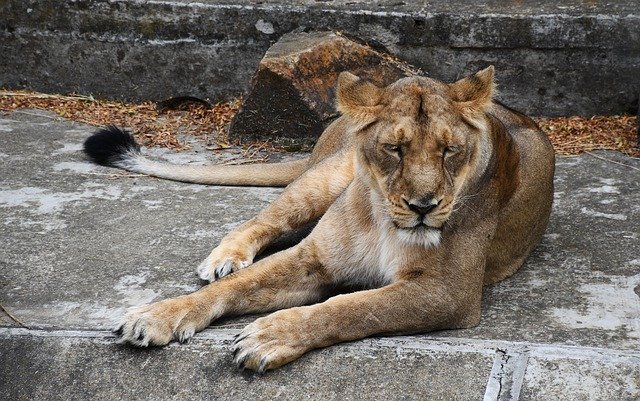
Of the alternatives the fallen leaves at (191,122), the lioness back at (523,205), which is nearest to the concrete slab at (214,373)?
the lioness back at (523,205)

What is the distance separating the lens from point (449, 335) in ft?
10.7

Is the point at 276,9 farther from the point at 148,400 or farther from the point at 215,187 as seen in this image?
the point at 148,400

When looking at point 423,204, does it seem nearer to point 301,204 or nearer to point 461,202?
point 461,202

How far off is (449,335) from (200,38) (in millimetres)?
3160

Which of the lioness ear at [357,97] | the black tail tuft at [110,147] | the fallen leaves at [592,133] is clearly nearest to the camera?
the lioness ear at [357,97]

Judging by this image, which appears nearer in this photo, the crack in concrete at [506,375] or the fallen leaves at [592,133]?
the crack in concrete at [506,375]

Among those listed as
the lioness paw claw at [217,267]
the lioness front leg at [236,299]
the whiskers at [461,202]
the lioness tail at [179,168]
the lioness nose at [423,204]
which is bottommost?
the lioness tail at [179,168]

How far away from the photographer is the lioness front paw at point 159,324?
125 inches

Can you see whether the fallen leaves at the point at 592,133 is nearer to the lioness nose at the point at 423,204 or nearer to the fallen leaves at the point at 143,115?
the fallen leaves at the point at 143,115

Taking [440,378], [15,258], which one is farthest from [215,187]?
[440,378]

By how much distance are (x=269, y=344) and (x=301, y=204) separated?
3.52ft

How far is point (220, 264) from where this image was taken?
3.73 meters

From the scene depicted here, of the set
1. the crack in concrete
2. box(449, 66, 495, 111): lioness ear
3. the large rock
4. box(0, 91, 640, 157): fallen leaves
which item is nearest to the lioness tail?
box(0, 91, 640, 157): fallen leaves

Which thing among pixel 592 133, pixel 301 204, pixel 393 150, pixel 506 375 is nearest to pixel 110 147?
pixel 301 204
